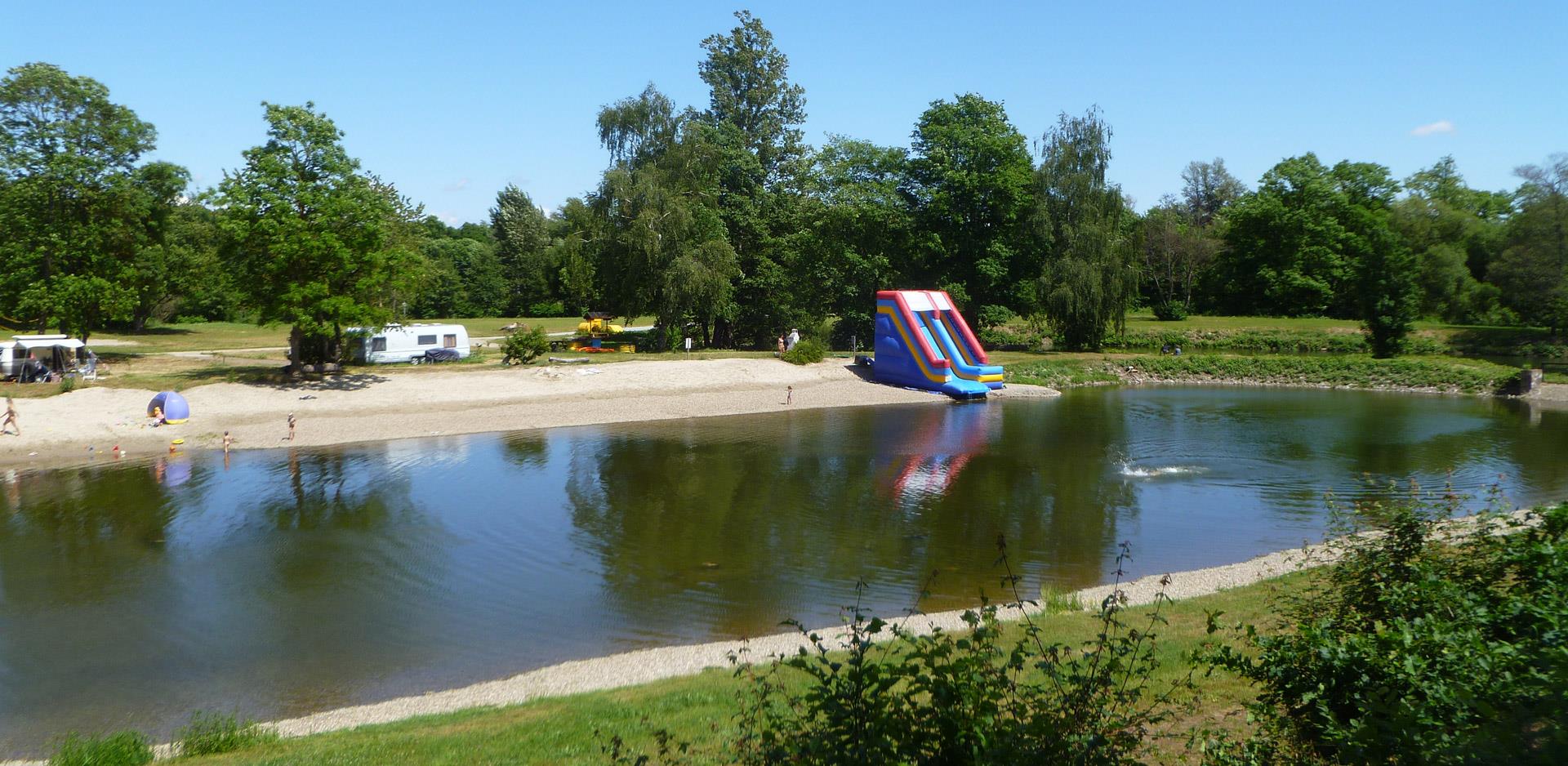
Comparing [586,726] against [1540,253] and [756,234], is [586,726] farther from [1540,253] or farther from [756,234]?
[1540,253]

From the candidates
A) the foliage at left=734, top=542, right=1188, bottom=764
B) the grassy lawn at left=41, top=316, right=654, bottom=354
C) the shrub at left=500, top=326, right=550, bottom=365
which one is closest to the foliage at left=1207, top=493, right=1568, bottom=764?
the foliage at left=734, top=542, right=1188, bottom=764

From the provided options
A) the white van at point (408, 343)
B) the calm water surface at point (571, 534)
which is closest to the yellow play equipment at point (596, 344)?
the white van at point (408, 343)

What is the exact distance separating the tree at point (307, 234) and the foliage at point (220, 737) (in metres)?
25.8

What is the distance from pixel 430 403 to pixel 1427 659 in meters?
32.6

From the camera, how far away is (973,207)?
171ft

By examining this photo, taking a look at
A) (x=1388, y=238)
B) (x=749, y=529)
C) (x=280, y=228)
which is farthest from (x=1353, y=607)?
(x=1388, y=238)

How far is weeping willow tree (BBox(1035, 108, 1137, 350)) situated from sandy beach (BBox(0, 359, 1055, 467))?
901cm

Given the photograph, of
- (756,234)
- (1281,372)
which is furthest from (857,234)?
(1281,372)

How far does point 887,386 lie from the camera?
40906 millimetres

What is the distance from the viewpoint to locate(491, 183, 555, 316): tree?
241 feet

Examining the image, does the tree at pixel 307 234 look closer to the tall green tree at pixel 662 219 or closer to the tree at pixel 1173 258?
the tall green tree at pixel 662 219

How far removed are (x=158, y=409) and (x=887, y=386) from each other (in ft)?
86.7

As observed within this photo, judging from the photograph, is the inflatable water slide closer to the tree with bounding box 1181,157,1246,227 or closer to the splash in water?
the splash in water

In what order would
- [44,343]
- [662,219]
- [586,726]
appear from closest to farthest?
[586,726]
[44,343]
[662,219]
